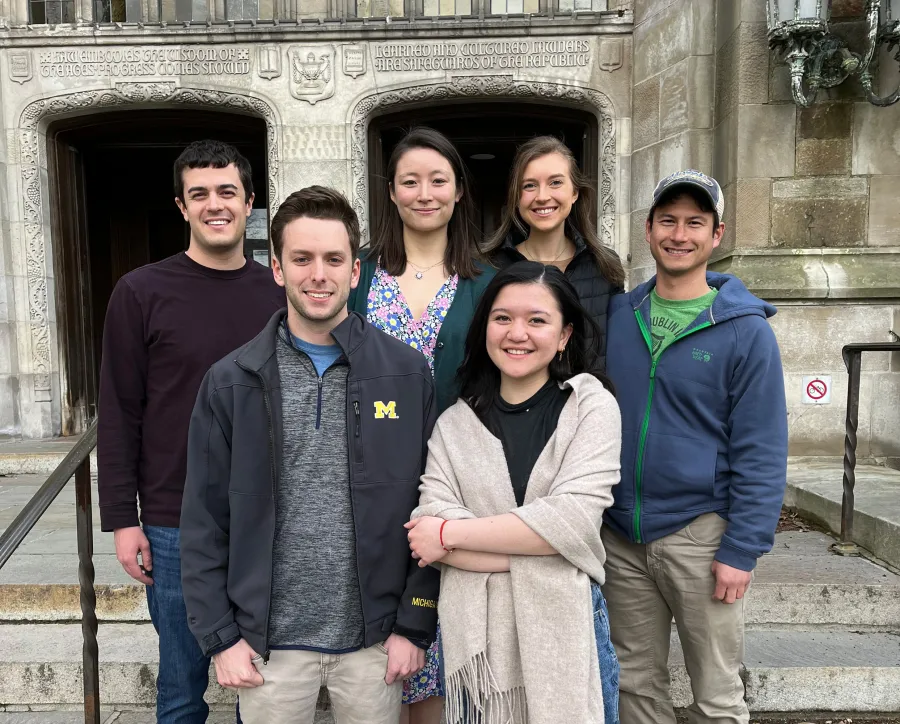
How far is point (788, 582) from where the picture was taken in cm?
328

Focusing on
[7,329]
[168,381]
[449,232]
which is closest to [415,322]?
[449,232]

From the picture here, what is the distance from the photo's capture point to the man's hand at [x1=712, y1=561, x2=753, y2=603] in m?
1.91

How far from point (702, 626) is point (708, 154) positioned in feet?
16.6

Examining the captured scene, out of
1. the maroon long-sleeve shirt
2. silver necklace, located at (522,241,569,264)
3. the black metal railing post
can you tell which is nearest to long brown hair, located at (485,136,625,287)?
silver necklace, located at (522,241,569,264)

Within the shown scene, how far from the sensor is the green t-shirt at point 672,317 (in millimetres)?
2059

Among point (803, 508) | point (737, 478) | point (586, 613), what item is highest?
point (737, 478)

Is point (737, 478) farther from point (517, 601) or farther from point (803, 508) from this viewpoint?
point (803, 508)

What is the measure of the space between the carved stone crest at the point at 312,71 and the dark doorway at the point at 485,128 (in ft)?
2.21

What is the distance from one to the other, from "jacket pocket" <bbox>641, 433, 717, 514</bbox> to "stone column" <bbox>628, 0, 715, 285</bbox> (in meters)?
4.64

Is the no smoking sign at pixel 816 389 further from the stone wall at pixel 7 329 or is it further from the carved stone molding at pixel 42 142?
the stone wall at pixel 7 329

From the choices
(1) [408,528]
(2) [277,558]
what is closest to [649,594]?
(1) [408,528]

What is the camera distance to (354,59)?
21.1ft

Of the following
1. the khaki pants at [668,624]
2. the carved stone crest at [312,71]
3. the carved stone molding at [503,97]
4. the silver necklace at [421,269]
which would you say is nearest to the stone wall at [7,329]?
the carved stone crest at [312,71]

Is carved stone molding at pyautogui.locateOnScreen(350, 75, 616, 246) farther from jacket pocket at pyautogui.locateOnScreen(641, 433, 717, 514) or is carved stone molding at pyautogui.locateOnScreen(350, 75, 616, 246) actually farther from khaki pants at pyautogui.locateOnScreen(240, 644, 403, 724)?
khaki pants at pyautogui.locateOnScreen(240, 644, 403, 724)
